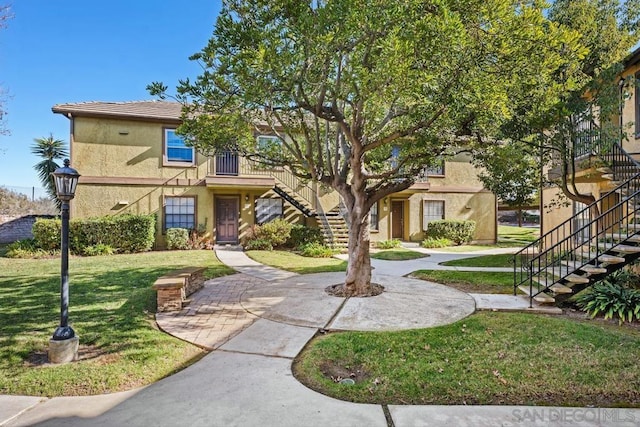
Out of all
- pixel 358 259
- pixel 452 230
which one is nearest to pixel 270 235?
pixel 358 259

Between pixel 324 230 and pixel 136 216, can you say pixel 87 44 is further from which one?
pixel 324 230

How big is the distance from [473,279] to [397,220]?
10.3 metres

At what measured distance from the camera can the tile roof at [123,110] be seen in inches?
543

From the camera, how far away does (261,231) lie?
49.4ft

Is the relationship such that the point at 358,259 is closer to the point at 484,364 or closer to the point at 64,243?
the point at 484,364

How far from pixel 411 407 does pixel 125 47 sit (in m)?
13.7

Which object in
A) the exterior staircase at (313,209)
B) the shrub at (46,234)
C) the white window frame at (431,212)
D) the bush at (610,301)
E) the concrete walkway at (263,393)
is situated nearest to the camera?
the concrete walkway at (263,393)

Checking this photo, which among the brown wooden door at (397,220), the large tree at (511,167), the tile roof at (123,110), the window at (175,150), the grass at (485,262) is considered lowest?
the grass at (485,262)

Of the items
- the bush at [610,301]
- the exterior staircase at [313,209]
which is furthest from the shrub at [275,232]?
the bush at [610,301]

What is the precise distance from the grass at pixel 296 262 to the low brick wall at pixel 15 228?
11.8 m

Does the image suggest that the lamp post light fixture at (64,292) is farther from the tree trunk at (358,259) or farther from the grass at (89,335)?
the tree trunk at (358,259)

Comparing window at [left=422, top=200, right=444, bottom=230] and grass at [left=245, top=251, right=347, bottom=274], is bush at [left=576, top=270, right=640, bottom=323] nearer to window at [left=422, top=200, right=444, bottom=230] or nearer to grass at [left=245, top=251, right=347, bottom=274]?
grass at [left=245, top=251, right=347, bottom=274]

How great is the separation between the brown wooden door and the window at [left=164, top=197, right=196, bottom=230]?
10.4 meters

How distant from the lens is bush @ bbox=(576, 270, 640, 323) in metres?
5.62
